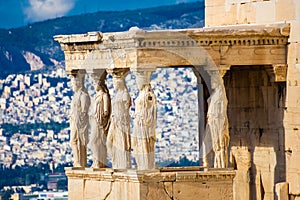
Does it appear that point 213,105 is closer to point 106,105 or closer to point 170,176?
point 170,176

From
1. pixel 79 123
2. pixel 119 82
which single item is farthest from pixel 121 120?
pixel 79 123

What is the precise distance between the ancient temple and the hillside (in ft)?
132

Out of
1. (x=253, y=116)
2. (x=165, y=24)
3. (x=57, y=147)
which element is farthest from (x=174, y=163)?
(x=57, y=147)

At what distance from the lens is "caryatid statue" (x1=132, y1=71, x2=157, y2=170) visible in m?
35.5

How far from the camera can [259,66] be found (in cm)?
3725

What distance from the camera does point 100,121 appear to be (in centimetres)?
3716

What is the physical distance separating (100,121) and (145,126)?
1.81m

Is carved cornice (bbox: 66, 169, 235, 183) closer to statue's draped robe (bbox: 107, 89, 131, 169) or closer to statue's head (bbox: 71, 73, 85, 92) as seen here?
statue's draped robe (bbox: 107, 89, 131, 169)

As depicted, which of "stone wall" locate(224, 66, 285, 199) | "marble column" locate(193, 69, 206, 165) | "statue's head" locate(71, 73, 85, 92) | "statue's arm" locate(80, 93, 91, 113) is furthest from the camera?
"marble column" locate(193, 69, 206, 165)

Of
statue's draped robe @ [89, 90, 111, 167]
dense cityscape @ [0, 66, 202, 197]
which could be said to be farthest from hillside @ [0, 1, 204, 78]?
statue's draped robe @ [89, 90, 111, 167]

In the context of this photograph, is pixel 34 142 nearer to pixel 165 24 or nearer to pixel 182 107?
pixel 165 24

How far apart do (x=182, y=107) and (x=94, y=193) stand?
212 inches

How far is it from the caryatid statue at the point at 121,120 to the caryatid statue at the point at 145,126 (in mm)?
551

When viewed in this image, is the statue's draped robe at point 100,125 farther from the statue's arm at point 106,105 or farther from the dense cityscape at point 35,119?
the dense cityscape at point 35,119
